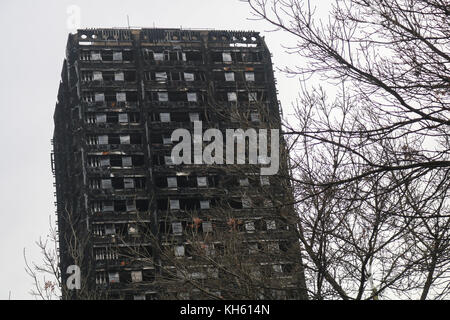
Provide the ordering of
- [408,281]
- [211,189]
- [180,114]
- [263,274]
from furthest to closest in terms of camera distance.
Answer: [180,114]
[211,189]
[263,274]
[408,281]

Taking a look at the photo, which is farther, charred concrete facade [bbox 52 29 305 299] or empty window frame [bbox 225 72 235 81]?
empty window frame [bbox 225 72 235 81]

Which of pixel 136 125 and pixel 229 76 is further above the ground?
pixel 229 76

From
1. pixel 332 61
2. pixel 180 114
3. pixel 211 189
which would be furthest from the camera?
pixel 180 114

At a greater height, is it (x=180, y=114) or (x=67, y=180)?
(x=180, y=114)

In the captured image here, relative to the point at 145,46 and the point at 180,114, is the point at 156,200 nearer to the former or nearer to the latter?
the point at 180,114

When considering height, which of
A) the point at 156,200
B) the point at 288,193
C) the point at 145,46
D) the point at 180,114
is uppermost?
the point at 145,46

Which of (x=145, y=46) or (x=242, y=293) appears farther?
(x=145, y=46)

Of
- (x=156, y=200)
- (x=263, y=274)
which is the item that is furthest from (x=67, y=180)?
(x=263, y=274)

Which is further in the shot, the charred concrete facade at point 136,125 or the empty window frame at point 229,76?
the empty window frame at point 229,76

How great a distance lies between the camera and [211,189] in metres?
69.9

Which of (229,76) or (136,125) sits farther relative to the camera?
(229,76)

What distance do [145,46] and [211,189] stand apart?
1443 cm
